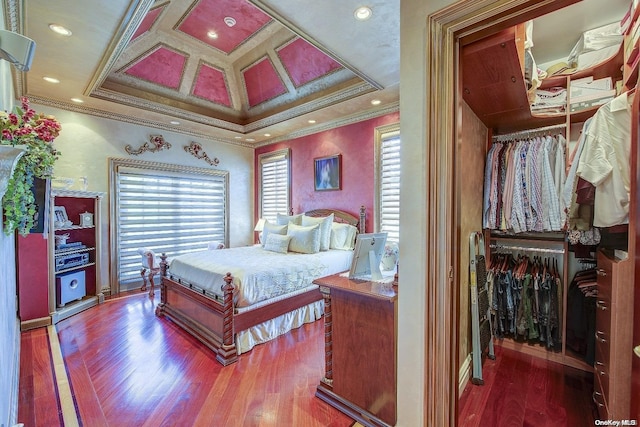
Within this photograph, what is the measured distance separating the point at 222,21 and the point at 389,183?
2.96 m

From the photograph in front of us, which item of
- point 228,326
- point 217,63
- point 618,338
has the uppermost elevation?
point 217,63

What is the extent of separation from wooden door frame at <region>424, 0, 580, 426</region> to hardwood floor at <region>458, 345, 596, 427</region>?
2.47 ft

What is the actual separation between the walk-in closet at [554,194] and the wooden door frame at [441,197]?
0.08 m

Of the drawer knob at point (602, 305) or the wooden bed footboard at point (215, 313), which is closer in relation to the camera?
the drawer knob at point (602, 305)

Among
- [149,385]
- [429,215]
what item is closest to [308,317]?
[149,385]

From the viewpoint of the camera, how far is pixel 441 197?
4.24 feet

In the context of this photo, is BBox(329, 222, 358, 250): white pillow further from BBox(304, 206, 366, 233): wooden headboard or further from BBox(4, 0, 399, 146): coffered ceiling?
BBox(4, 0, 399, 146): coffered ceiling

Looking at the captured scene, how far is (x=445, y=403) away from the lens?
1.33m

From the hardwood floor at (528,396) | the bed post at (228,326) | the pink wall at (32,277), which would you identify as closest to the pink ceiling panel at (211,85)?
the pink wall at (32,277)

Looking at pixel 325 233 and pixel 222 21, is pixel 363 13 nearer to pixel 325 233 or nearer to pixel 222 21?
pixel 222 21

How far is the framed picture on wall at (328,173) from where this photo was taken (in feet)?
14.8

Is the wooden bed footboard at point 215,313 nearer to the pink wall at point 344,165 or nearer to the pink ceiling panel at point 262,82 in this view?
the pink wall at point 344,165

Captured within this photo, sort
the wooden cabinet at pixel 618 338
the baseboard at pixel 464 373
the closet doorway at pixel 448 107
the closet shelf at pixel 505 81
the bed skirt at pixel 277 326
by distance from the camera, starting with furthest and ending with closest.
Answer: the bed skirt at pixel 277 326, the baseboard at pixel 464 373, the closet shelf at pixel 505 81, the wooden cabinet at pixel 618 338, the closet doorway at pixel 448 107

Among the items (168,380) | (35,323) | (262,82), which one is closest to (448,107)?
(168,380)
